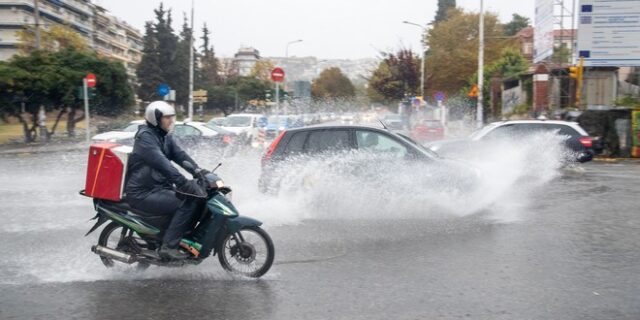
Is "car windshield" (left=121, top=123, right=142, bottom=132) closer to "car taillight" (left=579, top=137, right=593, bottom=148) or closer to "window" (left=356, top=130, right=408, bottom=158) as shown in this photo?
"window" (left=356, top=130, right=408, bottom=158)

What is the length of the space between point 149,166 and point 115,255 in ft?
3.31

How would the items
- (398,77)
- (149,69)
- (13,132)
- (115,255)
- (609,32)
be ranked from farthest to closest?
(149,69), (398,77), (13,132), (609,32), (115,255)

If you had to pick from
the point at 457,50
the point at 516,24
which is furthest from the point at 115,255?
the point at 516,24

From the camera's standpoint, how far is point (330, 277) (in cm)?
630

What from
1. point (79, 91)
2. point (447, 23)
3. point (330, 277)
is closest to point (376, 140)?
point (330, 277)

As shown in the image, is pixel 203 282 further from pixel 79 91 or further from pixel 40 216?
pixel 79 91

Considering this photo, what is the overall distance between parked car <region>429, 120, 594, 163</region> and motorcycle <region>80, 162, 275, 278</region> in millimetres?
11073

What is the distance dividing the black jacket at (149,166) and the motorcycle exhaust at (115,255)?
0.62 metres

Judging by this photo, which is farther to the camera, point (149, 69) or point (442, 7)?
point (442, 7)

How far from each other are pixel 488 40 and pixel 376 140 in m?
57.3

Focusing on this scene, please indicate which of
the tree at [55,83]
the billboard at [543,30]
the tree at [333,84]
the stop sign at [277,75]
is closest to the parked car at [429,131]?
the billboard at [543,30]

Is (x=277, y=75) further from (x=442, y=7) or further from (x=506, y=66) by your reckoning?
(x=442, y=7)

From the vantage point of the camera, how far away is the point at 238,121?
2994 cm

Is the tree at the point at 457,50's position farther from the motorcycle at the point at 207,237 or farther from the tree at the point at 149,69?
the motorcycle at the point at 207,237
